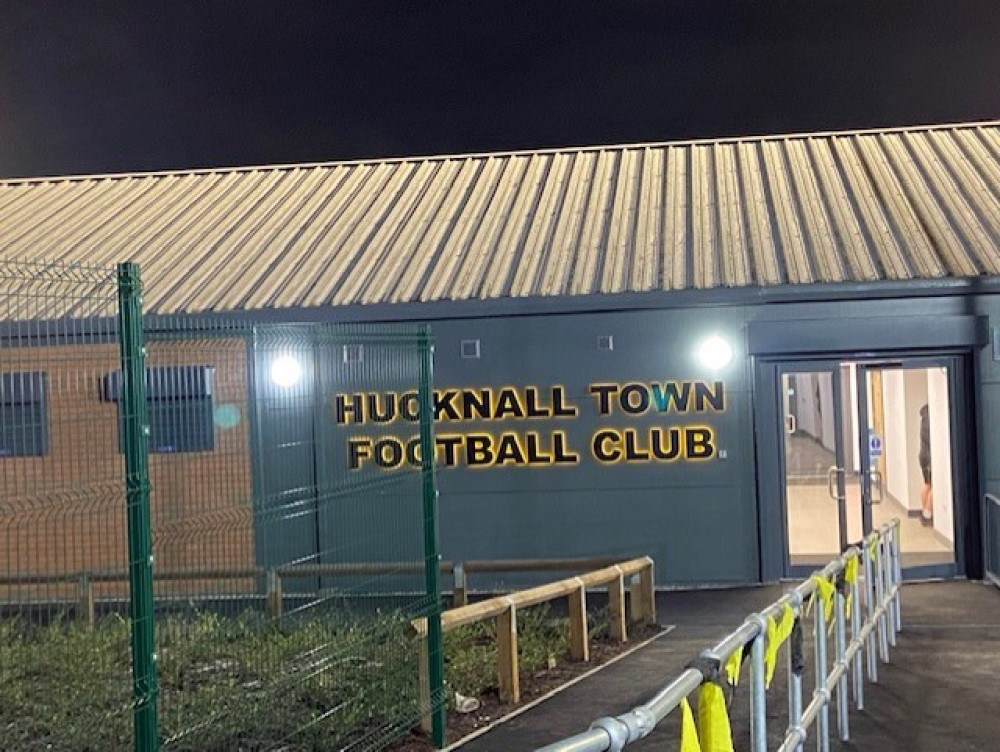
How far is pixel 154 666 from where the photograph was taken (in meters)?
5.25

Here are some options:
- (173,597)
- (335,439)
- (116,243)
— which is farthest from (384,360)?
(116,243)

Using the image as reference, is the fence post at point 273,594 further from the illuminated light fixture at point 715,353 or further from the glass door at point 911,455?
the glass door at point 911,455

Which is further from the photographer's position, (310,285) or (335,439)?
(310,285)

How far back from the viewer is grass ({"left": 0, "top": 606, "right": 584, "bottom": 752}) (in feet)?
20.3

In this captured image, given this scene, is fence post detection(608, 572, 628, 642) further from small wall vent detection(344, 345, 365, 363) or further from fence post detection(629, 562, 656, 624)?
small wall vent detection(344, 345, 365, 363)

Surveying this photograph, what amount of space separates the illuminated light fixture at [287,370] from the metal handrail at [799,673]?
3.55 m

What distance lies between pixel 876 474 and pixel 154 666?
11.2 metres

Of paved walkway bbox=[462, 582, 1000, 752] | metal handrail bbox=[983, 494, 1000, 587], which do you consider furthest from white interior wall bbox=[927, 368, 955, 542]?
paved walkway bbox=[462, 582, 1000, 752]

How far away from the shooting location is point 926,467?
1491cm

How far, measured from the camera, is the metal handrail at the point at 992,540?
551 inches

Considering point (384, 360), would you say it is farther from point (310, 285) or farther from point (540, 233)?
point (540, 233)

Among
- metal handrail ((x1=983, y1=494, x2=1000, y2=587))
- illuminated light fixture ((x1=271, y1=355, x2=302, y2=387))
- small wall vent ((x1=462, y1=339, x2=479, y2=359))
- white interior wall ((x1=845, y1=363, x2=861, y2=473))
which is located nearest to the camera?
illuminated light fixture ((x1=271, y1=355, x2=302, y2=387))

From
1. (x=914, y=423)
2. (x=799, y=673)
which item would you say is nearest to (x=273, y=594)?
(x=799, y=673)

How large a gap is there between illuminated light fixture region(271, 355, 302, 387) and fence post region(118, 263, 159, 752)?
2414 mm
